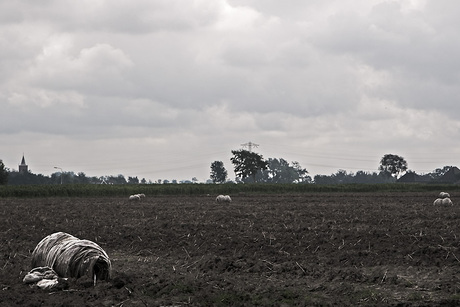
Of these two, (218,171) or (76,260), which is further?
(218,171)

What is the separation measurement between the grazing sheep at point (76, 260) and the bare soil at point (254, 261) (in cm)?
42

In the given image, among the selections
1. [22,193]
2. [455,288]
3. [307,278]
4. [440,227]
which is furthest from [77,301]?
[22,193]

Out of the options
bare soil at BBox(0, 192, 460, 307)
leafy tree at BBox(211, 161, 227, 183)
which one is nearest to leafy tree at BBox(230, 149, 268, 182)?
leafy tree at BBox(211, 161, 227, 183)

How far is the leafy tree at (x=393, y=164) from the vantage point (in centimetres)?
18750

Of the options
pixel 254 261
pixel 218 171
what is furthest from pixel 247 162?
pixel 254 261

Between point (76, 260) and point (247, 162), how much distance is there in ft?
449

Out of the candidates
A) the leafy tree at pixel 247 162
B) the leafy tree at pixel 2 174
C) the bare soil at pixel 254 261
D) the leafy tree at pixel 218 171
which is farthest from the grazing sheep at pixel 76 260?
the leafy tree at pixel 218 171

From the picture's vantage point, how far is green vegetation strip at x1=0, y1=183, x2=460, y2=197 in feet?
225

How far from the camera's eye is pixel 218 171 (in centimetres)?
19338

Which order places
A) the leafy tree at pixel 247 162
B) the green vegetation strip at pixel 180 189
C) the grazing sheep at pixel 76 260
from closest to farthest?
the grazing sheep at pixel 76 260, the green vegetation strip at pixel 180 189, the leafy tree at pixel 247 162

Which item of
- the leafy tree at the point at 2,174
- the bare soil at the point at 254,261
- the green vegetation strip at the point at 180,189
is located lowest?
the bare soil at the point at 254,261

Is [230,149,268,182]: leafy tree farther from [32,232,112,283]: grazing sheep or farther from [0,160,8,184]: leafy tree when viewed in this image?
[32,232,112,283]: grazing sheep

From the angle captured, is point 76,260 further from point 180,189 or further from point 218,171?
point 218,171

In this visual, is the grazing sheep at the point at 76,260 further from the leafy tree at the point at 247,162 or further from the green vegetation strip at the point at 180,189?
the leafy tree at the point at 247,162
